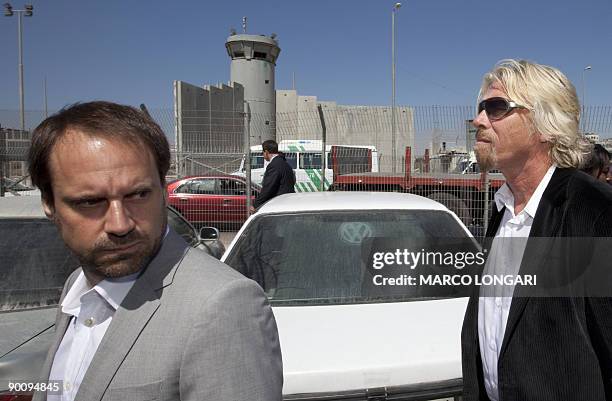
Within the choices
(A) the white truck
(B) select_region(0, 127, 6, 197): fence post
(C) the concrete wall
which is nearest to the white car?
(C) the concrete wall

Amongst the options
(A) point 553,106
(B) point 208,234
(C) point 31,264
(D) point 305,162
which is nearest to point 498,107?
(A) point 553,106

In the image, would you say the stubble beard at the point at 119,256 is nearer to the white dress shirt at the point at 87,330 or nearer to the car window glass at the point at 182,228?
the white dress shirt at the point at 87,330

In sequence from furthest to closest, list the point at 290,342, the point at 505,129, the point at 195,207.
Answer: the point at 195,207, the point at 290,342, the point at 505,129

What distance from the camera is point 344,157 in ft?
36.2

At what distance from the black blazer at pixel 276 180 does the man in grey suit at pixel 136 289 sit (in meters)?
5.79

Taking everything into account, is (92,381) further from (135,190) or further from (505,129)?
(505,129)

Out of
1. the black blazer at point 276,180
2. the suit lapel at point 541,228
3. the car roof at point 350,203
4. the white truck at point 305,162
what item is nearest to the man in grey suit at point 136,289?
the suit lapel at point 541,228

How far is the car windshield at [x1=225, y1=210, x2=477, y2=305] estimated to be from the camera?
285cm

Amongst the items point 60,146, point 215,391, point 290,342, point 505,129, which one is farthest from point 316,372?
point 60,146

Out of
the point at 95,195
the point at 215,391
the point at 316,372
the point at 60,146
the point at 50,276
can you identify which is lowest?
the point at 316,372

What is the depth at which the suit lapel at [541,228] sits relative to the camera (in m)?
1.45

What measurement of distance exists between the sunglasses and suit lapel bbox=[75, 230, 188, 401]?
125 centimetres

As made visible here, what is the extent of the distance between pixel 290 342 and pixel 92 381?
137cm

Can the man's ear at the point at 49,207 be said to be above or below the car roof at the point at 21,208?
above
